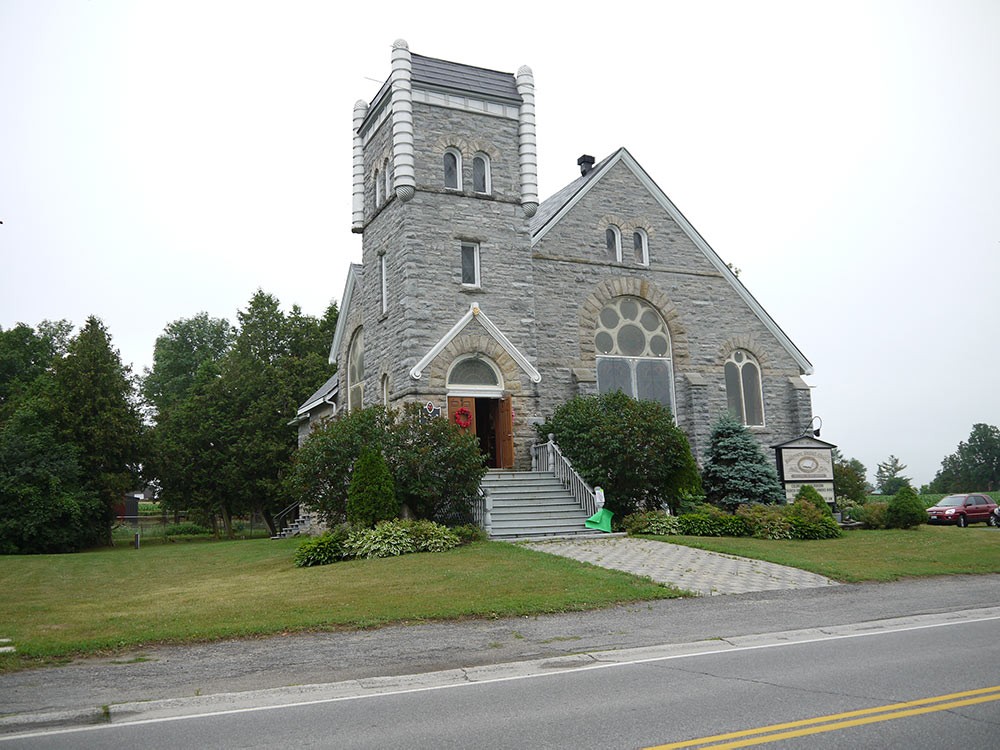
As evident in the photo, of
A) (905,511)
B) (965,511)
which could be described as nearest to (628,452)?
(905,511)

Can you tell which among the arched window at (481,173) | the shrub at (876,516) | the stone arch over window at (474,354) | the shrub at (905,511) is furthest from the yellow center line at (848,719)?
the arched window at (481,173)

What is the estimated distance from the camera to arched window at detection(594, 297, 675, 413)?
2677 cm

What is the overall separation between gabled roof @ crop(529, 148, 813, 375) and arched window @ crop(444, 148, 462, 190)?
3028mm

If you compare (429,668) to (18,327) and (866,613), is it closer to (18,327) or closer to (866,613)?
(866,613)

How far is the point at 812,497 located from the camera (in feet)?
76.3

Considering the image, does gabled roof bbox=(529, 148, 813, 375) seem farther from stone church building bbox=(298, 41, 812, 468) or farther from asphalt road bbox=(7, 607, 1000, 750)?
asphalt road bbox=(7, 607, 1000, 750)

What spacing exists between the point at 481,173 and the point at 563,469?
920 cm

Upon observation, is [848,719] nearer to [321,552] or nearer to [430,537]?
[430,537]

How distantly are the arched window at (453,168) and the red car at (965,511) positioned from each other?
20113 millimetres

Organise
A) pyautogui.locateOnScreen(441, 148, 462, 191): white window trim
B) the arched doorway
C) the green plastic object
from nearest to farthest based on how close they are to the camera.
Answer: the green plastic object, the arched doorway, pyautogui.locateOnScreen(441, 148, 462, 191): white window trim

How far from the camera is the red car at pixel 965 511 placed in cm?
2964

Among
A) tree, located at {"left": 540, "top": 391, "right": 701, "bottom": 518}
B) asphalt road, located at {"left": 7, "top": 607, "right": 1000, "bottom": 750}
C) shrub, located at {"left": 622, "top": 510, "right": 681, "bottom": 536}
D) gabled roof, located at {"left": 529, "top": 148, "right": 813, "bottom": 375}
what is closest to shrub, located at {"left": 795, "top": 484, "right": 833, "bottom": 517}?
tree, located at {"left": 540, "top": 391, "right": 701, "bottom": 518}

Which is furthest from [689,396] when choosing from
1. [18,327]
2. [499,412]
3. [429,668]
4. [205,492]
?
[18,327]

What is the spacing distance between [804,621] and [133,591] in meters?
11.1
